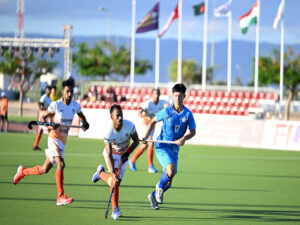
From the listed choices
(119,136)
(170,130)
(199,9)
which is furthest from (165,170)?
(199,9)

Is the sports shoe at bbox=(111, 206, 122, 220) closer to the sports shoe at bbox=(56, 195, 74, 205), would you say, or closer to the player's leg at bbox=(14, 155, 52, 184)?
the sports shoe at bbox=(56, 195, 74, 205)

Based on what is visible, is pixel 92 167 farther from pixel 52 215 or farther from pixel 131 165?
pixel 52 215

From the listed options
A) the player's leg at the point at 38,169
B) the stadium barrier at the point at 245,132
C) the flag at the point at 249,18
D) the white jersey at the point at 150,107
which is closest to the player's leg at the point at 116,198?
the player's leg at the point at 38,169

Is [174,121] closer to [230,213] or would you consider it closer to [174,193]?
[230,213]

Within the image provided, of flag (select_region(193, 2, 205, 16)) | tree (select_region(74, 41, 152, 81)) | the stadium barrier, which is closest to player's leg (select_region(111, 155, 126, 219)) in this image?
the stadium barrier

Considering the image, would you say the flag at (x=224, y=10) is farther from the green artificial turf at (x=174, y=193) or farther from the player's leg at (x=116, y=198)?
the player's leg at (x=116, y=198)

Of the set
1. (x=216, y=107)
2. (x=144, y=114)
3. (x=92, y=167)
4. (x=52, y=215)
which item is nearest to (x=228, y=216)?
(x=52, y=215)

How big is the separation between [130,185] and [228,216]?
4040 millimetres

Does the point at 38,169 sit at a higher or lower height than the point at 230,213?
higher

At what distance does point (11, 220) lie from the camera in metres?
9.20

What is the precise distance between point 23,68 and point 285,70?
80.2ft

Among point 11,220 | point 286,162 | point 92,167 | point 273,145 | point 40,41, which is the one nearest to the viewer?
point 11,220

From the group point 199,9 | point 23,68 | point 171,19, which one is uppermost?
point 199,9

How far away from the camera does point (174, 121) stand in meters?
10.6
